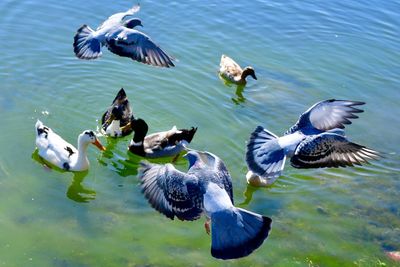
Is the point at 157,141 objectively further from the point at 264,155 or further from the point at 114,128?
the point at 264,155

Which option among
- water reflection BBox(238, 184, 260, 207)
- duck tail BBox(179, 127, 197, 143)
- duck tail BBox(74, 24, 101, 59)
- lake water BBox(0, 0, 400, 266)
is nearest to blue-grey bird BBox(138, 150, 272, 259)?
lake water BBox(0, 0, 400, 266)

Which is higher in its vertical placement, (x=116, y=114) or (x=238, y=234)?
(x=238, y=234)

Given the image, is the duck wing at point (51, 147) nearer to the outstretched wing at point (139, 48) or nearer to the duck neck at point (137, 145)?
the duck neck at point (137, 145)

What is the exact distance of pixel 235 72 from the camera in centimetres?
1337

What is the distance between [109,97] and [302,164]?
4.64m

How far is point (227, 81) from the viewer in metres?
13.6

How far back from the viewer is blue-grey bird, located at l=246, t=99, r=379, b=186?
9234 mm

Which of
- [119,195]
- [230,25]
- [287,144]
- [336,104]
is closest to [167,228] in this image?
[119,195]

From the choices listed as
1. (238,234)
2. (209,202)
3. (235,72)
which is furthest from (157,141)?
(238,234)

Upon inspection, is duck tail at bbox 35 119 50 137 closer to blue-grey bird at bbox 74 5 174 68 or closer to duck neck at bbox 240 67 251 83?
blue-grey bird at bbox 74 5 174 68

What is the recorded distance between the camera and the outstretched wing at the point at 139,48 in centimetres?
1055

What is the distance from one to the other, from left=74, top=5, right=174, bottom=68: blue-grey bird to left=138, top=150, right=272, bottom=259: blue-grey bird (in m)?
2.86

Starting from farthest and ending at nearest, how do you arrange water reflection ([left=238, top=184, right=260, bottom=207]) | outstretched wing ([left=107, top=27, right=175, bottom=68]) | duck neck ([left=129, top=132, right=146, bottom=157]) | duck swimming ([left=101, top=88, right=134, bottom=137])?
duck swimming ([left=101, top=88, right=134, bottom=137]), duck neck ([left=129, top=132, right=146, bottom=157]), outstretched wing ([left=107, top=27, right=175, bottom=68]), water reflection ([left=238, top=184, right=260, bottom=207])

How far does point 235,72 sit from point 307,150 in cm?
444
